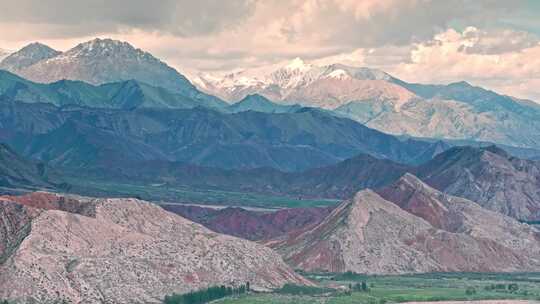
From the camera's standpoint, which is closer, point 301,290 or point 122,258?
point 122,258

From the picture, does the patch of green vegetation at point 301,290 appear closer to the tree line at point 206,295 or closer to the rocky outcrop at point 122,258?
the rocky outcrop at point 122,258

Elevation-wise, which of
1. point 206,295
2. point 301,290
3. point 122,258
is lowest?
point 301,290

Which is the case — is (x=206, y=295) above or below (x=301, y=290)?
above

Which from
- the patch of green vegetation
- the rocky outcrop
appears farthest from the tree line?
the patch of green vegetation

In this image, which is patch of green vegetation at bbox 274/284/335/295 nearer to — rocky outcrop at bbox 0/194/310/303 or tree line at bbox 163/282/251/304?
rocky outcrop at bbox 0/194/310/303

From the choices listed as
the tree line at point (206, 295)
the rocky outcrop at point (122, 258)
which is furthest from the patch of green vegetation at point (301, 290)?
the tree line at point (206, 295)

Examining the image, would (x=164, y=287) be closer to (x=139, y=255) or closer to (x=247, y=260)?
(x=139, y=255)

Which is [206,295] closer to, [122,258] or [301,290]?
[122,258]

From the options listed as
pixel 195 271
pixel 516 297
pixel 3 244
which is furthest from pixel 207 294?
pixel 516 297

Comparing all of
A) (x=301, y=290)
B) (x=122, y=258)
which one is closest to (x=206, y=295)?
(x=122, y=258)
